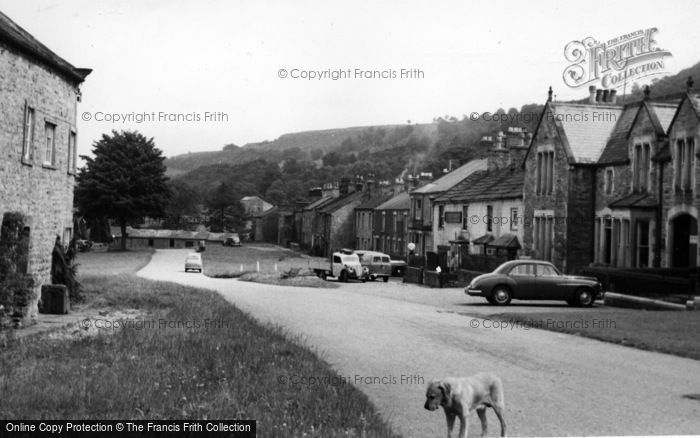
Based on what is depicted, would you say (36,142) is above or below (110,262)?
above

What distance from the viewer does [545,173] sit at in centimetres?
3775

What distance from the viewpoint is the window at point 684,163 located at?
27984mm

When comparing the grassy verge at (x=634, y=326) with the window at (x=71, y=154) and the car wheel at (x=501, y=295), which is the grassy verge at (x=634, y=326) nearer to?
the car wheel at (x=501, y=295)

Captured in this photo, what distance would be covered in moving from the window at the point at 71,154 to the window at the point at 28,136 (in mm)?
3470

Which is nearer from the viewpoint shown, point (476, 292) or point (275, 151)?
point (476, 292)

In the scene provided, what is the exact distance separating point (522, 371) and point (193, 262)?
3724cm

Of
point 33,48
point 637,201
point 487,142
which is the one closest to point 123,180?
point 33,48

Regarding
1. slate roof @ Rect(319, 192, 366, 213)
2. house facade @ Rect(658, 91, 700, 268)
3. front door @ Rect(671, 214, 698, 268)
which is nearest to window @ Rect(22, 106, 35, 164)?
house facade @ Rect(658, 91, 700, 268)

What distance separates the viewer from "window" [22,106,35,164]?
1819cm

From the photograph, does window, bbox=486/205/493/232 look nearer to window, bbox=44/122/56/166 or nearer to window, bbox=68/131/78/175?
window, bbox=68/131/78/175

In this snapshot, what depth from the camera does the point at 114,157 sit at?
23.5m

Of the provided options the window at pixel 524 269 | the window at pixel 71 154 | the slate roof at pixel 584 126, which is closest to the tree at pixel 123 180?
the window at pixel 71 154

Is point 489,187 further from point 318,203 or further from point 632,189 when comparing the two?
point 632,189

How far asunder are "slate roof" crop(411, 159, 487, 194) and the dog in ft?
152
